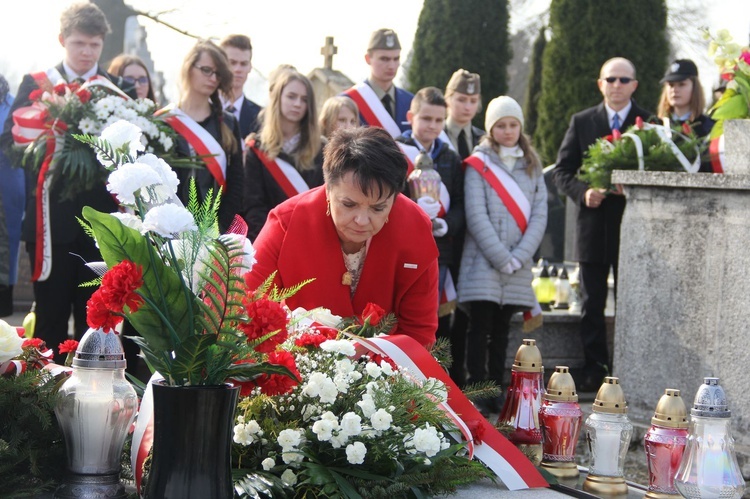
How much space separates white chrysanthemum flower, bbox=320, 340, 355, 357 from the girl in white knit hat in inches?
134

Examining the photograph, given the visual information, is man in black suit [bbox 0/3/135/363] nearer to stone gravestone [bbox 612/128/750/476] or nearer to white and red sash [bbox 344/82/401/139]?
white and red sash [bbox 344/82/401/139]

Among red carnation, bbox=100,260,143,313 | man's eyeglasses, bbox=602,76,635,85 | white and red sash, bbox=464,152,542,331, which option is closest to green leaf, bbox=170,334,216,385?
red carnation, bbox=100,260,143,313

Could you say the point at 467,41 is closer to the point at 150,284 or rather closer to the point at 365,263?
the point at 365,263

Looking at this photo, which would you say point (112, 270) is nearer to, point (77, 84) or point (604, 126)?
point (77, 84)

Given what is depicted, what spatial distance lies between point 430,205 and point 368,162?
258 centimetres

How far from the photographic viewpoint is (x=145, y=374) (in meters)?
6.32

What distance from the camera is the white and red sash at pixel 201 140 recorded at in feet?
19.2

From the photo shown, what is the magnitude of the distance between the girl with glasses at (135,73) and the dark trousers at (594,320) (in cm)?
297

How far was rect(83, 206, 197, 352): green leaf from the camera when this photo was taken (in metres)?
2.50

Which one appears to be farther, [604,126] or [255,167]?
[604,126]

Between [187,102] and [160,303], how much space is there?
11.9ft

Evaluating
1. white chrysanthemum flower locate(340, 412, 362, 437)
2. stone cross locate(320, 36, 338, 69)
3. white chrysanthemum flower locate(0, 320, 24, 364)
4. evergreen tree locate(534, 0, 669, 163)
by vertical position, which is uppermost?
evergreen tree locate(534, 0, 669, 163)

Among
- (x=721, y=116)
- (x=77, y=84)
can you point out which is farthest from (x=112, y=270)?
(x=721, y=116)

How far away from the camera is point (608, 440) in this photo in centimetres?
330
